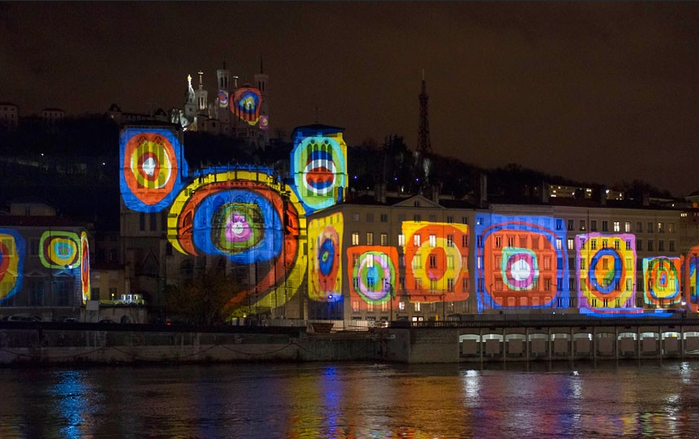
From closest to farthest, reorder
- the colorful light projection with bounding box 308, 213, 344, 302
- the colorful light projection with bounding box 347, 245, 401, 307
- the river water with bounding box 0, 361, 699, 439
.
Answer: the river water with bounding box 0, 361, 699, 439 → the colorful light projection with bounding box 347, 245, 401, 307 → the colorful light projection with bounding box 308, 213, 344, 302

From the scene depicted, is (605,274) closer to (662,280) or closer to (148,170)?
(662,280)

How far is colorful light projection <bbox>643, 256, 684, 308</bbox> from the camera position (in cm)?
10438

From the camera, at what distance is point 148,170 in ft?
380

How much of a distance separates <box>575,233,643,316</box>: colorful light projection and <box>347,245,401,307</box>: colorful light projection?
59.7 feet

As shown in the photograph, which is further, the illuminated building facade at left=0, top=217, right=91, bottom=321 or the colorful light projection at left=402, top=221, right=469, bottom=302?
the colorful light projection at left=402, top=221, right=469, bottom=302

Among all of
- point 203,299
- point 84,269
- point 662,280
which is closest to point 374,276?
point 203,299

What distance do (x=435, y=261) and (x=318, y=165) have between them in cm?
2391

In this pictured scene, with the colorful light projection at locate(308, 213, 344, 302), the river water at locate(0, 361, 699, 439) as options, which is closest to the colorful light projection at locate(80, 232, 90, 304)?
the colorful light projection at locate(308, 213, 344, 302)

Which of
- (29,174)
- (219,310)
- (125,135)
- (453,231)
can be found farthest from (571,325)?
(29,174)

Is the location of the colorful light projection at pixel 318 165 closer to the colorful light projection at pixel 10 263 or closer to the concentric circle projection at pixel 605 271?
the concentric circle projection at pixel 605 271

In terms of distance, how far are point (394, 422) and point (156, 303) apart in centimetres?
6355

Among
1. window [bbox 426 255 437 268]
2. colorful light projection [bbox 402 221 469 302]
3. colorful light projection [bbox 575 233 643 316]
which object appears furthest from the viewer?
colorful light projection [bbox 575 233 643 316]

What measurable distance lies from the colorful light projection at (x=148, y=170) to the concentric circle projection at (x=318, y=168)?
38.2ft

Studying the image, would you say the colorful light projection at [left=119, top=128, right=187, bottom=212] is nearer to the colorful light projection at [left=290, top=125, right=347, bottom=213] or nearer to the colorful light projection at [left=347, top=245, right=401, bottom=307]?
the colorful light projection at [left=290, top=125, right=347, bottom=213]
